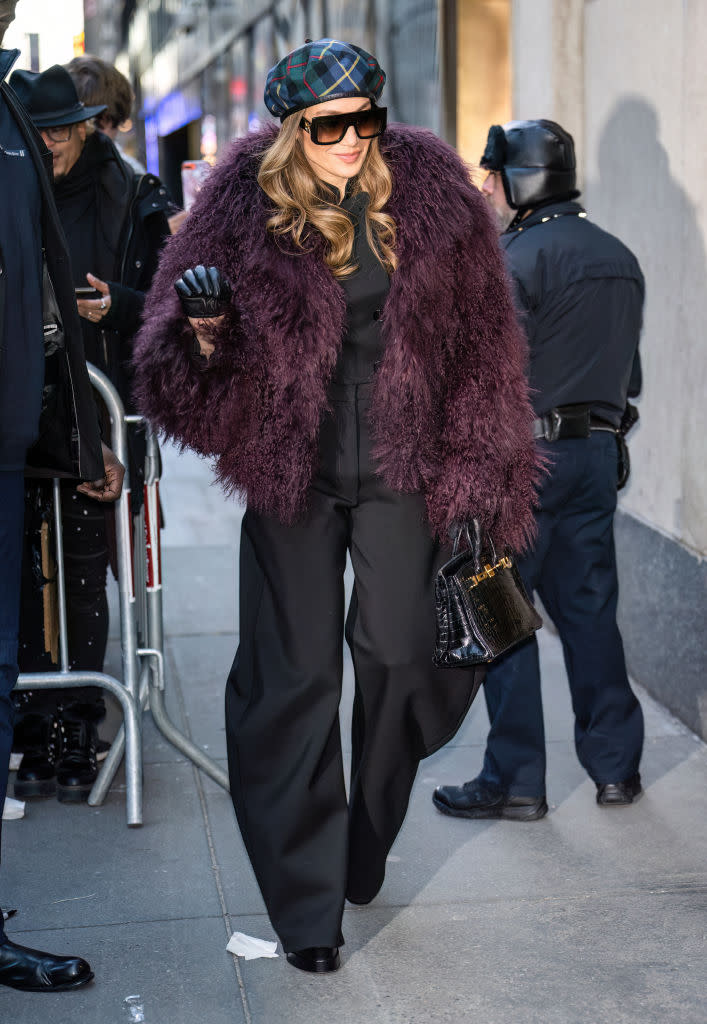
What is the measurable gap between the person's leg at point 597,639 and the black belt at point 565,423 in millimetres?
180

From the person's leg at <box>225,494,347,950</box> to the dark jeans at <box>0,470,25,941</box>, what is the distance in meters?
0.53

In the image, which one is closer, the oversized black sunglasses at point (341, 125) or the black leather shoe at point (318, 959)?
the oversized black sunglasses at point (341, 125)

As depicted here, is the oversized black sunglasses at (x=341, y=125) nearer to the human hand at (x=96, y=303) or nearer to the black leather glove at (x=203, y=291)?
the black leather glove at (x=203, y=291)

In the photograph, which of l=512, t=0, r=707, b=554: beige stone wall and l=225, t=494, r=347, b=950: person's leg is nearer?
l=225, t=494, r=347, b=950: person's leg

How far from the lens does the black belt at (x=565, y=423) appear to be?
4176mm

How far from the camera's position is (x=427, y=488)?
10.6 feet

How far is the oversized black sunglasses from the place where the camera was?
3082mm

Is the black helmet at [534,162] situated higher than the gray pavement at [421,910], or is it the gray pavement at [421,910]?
the black helmet at [534,162]

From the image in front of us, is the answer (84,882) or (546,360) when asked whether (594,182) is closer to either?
(546,360)

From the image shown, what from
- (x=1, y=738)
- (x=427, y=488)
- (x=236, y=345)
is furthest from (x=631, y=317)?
(x=1, y=738)

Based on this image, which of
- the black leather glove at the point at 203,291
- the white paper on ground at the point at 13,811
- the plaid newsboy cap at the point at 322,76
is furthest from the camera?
the white paper on ground at the point at 13,811

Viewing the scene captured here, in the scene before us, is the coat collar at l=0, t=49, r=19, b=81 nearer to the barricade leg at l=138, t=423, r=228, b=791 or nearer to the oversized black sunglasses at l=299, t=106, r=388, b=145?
the oversized black sunglasses at l=299, t=106, r=388, b=145

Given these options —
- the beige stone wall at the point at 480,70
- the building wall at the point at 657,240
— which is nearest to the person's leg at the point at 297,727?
the building wall at the point at 657,240

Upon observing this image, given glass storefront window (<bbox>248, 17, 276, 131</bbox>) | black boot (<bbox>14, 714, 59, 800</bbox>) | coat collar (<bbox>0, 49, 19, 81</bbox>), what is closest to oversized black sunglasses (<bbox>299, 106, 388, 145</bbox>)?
coat collar (<bbox>0, 49, 19, 81</bbox>)
